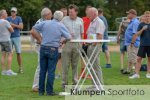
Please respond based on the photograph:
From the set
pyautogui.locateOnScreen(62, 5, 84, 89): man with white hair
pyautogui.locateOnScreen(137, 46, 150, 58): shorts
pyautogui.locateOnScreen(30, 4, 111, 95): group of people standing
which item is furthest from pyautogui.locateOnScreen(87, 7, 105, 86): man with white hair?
pyautogui.locateOnScreen(137, 46, 150, 58): shorts

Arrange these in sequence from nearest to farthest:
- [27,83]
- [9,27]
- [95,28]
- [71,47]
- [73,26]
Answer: [95,28] → [71,47] → [73,26] → [27,83] → [9,27]

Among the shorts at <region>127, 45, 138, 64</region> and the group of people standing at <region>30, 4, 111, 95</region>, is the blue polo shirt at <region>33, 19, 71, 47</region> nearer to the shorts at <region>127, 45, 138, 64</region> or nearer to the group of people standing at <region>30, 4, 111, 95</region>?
the group of people standing at <region>30, 4, 111, 95</region>

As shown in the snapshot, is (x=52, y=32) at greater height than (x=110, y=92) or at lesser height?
greater

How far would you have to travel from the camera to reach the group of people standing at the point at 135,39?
13.5 m

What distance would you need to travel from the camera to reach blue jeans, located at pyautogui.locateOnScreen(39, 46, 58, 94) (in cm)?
1033

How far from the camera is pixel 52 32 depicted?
10312mm

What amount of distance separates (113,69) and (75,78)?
5390mm

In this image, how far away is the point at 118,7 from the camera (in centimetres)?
6688

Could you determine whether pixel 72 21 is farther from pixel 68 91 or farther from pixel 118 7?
pixel 118 7

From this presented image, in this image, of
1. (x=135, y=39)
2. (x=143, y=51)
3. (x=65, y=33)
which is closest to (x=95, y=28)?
(x=65, y=33)

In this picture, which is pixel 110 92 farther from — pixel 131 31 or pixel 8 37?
pixel 8 37

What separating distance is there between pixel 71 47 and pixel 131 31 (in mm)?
3991

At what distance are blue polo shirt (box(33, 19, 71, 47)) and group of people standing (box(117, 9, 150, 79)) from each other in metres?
3.64

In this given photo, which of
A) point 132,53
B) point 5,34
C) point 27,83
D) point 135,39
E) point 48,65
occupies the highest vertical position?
point 5,34
